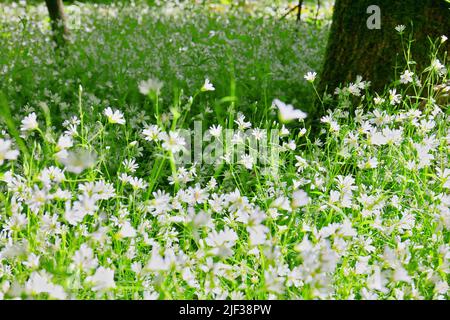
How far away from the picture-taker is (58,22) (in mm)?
5793

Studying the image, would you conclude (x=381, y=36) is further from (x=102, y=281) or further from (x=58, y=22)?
(x=58, y=22)

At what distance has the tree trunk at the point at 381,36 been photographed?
3.74 m

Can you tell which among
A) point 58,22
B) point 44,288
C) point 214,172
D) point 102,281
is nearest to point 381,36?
point 214,172

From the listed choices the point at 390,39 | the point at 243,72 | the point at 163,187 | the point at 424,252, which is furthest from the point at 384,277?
the point at 243,72

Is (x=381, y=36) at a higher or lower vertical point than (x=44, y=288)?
higher

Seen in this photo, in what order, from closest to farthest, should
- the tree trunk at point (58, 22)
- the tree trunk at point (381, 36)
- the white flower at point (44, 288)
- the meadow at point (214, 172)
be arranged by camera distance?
the white flower at point (44, 288), the meadow at point (214, 172), the tree trunk at point (381, 36), the tree trunk at point (58, 22)

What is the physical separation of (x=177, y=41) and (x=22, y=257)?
12.4 ft

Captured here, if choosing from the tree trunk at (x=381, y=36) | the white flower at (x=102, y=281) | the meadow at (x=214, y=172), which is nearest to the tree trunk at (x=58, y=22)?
the meadow at (x=214, y=172)

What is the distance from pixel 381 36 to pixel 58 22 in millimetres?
3082

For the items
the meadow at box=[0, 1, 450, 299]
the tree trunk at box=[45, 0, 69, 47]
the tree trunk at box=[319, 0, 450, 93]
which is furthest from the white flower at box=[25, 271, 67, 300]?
the tree trunk at box=[45, 0, 69, 47]

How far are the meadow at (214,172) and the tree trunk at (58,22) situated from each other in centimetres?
11

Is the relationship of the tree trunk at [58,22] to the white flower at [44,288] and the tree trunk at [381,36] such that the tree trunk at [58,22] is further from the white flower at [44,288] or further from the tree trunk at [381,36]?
the white flower at [44,288]

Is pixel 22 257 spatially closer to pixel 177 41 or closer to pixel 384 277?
pixel 384 277
